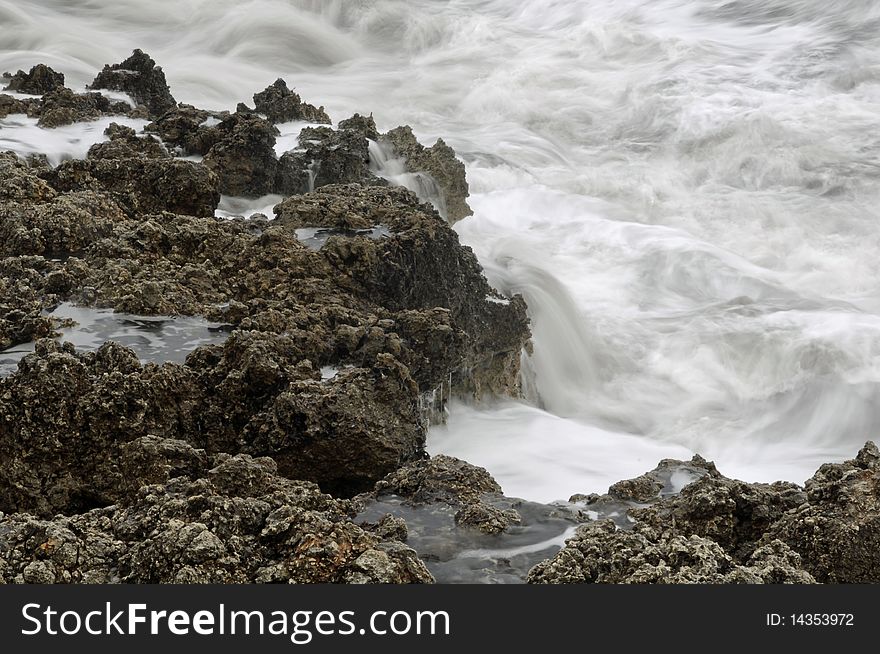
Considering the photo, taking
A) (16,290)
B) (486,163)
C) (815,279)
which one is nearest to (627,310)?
(815,279)

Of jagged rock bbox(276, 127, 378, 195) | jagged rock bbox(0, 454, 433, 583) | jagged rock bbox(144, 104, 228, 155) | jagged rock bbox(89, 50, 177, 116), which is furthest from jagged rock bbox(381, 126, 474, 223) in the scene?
jagged rock bbox(0, 454, 433, 583)

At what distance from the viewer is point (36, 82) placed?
10430mm

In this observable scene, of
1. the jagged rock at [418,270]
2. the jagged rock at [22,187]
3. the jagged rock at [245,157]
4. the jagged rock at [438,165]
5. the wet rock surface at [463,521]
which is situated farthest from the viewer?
the jagged rock at [438,165]

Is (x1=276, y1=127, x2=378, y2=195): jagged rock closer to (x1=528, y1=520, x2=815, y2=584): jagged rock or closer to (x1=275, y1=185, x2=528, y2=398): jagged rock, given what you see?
(x1=275, y1=185, x2=528, y2=398): jagged rock

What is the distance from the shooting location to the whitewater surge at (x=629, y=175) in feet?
29.0

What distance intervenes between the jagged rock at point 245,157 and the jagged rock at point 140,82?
1.95m

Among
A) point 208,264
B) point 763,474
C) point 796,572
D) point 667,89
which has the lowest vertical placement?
point 796,572

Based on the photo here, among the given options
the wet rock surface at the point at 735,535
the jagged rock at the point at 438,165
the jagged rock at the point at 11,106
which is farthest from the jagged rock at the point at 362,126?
the wet rock surface at the point at 735,535

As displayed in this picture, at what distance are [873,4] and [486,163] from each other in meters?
9.83

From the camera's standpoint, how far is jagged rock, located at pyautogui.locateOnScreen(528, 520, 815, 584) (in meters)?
3.05

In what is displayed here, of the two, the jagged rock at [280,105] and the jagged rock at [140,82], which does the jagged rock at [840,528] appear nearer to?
the jagged rock at [280,105]

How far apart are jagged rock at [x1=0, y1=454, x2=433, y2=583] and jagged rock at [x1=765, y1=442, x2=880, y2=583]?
1.38m

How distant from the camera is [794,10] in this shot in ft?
69.3

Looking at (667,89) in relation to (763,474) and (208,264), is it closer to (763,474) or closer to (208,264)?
(763,474)
